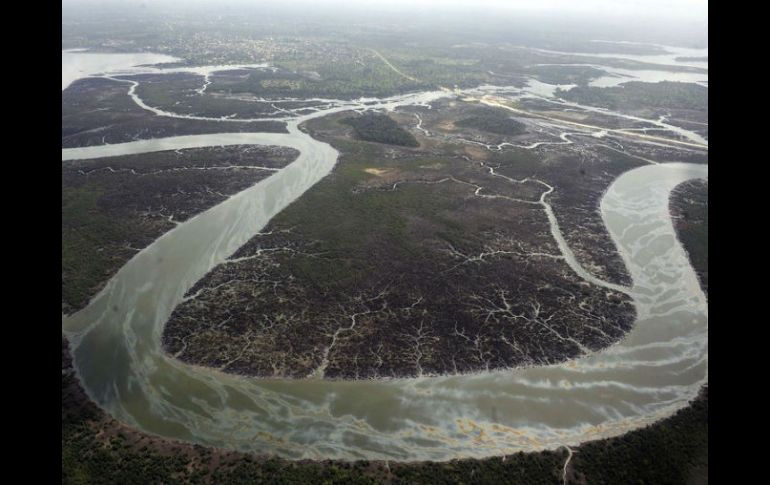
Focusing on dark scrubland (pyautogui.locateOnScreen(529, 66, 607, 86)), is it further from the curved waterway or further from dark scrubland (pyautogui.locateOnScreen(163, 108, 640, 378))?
the curved waterway

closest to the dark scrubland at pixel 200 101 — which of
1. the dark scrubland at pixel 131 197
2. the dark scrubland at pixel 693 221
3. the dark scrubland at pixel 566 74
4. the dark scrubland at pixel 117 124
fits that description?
the dark scrubland at pixel 117 124

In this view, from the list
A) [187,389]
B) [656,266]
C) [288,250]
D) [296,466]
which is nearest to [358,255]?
[288,250]

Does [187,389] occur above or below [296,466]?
above

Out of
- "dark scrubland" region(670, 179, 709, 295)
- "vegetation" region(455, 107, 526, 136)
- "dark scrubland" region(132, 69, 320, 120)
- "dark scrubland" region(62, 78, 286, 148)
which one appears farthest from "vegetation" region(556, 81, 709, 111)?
"dark scrubland" region(62, 78, 286, 148)

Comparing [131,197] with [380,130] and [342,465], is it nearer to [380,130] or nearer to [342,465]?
[342,465]
